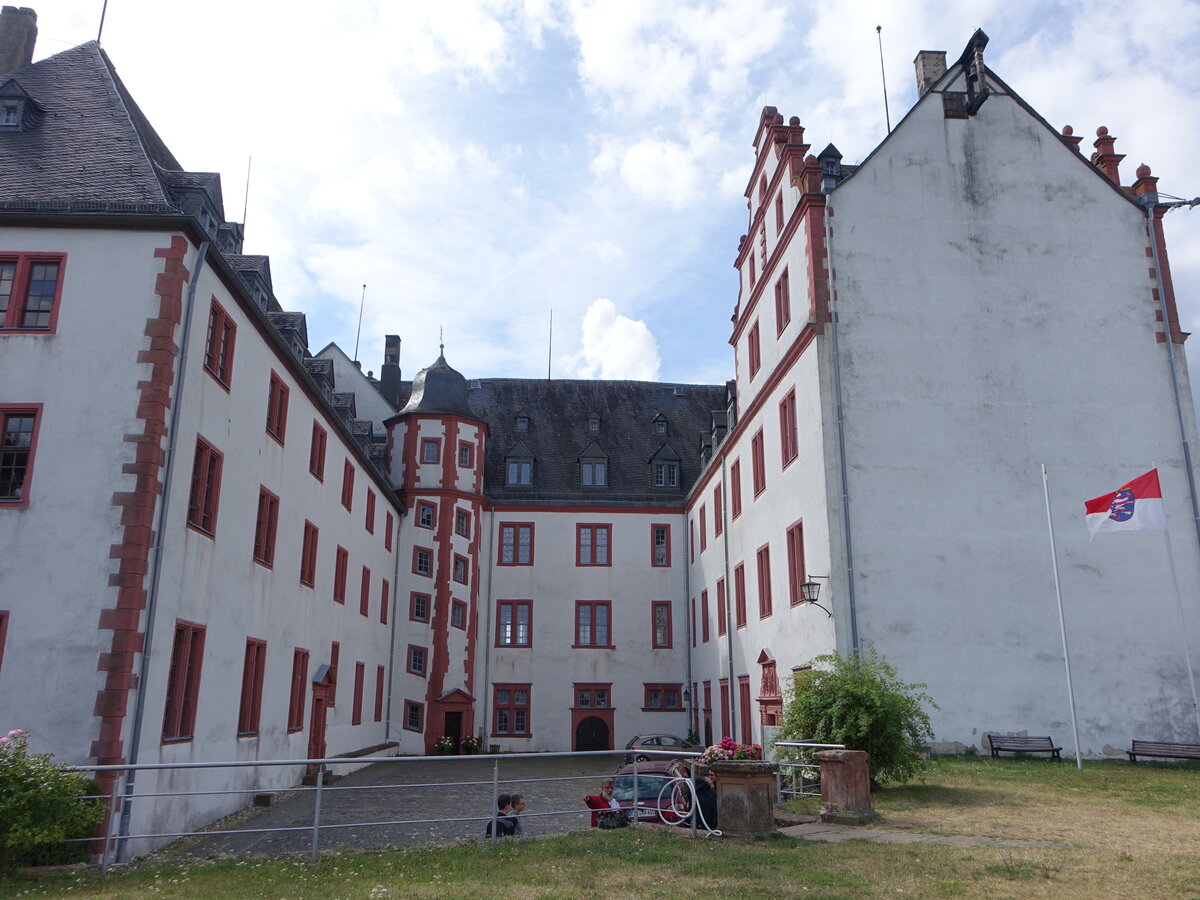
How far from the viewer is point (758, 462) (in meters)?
28.7

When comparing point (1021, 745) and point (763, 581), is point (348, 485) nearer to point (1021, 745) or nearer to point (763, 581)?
point (763, 581)

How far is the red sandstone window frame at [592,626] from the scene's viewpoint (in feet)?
134

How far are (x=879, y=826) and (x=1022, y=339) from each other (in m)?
15.2

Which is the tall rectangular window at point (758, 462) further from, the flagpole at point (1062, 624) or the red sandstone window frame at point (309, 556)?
the red sandstone window frame at point (309, 556)

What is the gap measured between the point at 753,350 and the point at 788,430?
5.83 metres

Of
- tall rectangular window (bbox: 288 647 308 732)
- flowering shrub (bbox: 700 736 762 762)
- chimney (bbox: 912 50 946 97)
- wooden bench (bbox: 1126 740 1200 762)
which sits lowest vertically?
wooden bench (bbox: 1126 740 1200 762)

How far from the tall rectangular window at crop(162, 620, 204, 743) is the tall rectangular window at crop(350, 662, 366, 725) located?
14.1 meters

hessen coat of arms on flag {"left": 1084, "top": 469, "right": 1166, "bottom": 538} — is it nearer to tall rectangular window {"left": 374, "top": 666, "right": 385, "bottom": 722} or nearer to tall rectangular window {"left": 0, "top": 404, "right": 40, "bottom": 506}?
tall rectangular window {"left": 0, "top": 404, "right": 40, "bottom": 506}

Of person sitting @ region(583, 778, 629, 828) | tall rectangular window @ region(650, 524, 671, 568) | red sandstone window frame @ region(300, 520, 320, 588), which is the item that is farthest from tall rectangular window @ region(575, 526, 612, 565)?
person sitting @ region(583, 778, 629, 828)

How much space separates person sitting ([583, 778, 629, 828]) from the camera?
535 inches

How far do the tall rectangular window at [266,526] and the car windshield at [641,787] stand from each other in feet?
31.5

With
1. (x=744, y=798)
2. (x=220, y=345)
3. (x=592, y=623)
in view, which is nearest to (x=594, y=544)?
(x=592, y=623)

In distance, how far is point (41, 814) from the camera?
11.7 metres

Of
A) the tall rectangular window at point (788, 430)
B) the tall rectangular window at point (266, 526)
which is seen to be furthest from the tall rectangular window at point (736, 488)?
the tall rectangular window at point (266, 526)
